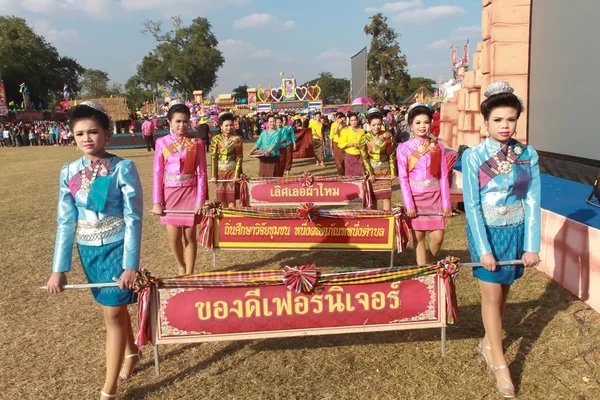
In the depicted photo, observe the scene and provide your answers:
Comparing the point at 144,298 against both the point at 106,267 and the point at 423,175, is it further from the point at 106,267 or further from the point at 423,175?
the point at 423,175

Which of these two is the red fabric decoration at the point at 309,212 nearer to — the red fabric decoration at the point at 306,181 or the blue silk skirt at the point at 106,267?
the red fabric decoration at the point at 306,181

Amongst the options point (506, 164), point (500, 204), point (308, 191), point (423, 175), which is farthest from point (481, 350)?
point (308, 191)

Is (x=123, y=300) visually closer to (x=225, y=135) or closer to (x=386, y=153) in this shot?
(x=225, y=135)

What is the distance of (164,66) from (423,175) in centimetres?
7183

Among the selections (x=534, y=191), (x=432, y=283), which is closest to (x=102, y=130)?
(x=432, y=283)

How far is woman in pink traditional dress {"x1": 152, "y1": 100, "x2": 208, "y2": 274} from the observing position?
470 centimetres

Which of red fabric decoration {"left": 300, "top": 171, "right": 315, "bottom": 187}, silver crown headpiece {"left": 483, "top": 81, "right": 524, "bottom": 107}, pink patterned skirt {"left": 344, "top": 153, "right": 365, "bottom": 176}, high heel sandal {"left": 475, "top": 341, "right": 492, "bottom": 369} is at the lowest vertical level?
high heel sandal {"left": 475, "top": 341, "right": 492, "bottom": 369}

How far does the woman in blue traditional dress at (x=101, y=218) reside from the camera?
2645mm

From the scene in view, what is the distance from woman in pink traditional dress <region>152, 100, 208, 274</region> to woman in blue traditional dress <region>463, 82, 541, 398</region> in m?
2.84

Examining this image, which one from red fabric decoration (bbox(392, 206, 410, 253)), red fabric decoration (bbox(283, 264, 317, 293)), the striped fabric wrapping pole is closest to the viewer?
red fabric decoration (bbox(283, 264, 317, 293))

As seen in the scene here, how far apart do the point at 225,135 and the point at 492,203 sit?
5128 millimetres

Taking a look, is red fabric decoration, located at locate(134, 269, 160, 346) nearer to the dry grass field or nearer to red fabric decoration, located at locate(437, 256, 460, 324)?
the dry grass field

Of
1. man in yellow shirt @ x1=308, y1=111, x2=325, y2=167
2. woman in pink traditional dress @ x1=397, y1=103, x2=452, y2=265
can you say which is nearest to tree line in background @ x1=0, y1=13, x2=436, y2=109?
man in yellow shirt @ x1=308, y1=111, x2=325, y2=167

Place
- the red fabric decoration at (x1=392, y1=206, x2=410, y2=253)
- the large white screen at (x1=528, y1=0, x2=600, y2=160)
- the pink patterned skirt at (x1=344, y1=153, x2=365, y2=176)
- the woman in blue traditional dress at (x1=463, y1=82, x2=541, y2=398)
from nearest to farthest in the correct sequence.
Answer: the woman in blue traditional dress at (x1=463, y1=82, x2=541, y2=398)
the red fabric decoration at (x1=392, y1=206, x2=410, y2=253)
the large white screen at (x1=528, y1=0, x2=600, y2=160)
the pink patterned skirt at (x1=344, y1=153, x2=365, y2=176)
